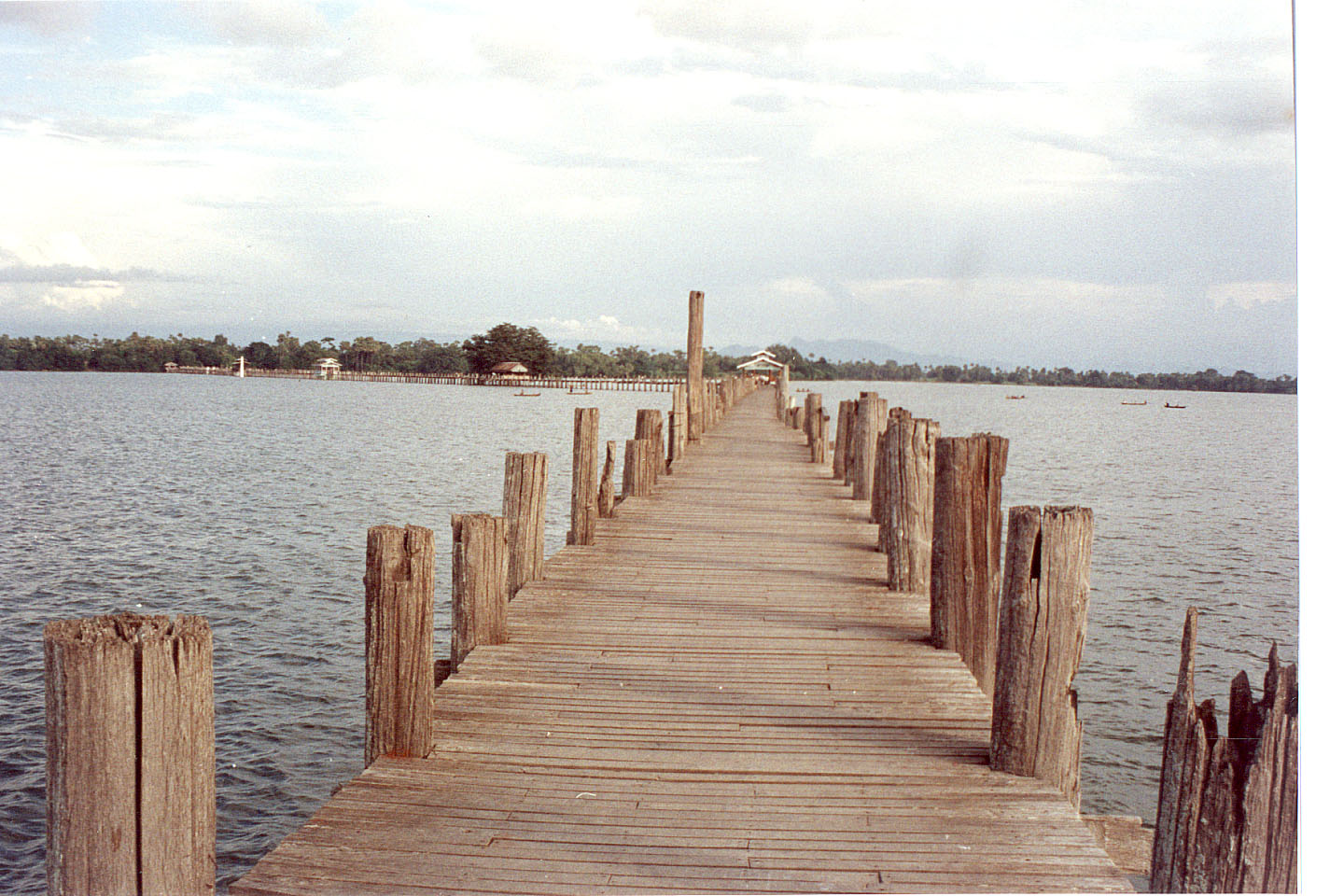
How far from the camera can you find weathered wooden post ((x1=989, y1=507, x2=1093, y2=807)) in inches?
155

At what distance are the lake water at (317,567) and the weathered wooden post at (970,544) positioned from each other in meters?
1.37

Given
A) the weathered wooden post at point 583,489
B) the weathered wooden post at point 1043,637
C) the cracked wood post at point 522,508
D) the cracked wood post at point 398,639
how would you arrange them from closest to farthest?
the weathered wooden post at point 1043,637
the cracked wood post at point 398,639
the cracked wood post at point 522,508
the weathered wooden post at point 583,489

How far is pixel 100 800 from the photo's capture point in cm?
260

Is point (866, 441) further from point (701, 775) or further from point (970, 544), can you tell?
point (701, 775)

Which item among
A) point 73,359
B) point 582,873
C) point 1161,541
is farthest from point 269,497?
point 73,359

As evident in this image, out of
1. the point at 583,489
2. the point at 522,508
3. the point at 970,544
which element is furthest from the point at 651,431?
the point at 970,544

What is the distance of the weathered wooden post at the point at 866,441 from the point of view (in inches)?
470

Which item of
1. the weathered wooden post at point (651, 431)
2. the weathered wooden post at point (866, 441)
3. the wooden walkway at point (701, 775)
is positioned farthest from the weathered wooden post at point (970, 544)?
the weathered wooden post at point (651, 431)

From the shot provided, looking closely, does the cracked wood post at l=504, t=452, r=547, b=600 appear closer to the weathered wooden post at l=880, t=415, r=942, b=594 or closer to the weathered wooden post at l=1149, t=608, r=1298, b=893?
the weathered wooden post at l=880, t=415, r=942, b=594

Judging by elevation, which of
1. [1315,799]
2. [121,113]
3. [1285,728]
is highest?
[121,113]

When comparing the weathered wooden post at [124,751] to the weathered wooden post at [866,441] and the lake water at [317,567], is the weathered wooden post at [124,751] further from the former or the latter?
the weathered wooden post at [866,441]

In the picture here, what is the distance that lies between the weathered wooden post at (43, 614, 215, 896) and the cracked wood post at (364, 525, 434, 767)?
1276mm

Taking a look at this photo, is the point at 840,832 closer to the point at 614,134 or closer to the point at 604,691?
the point at 604,691

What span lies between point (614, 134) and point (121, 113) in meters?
5.17
